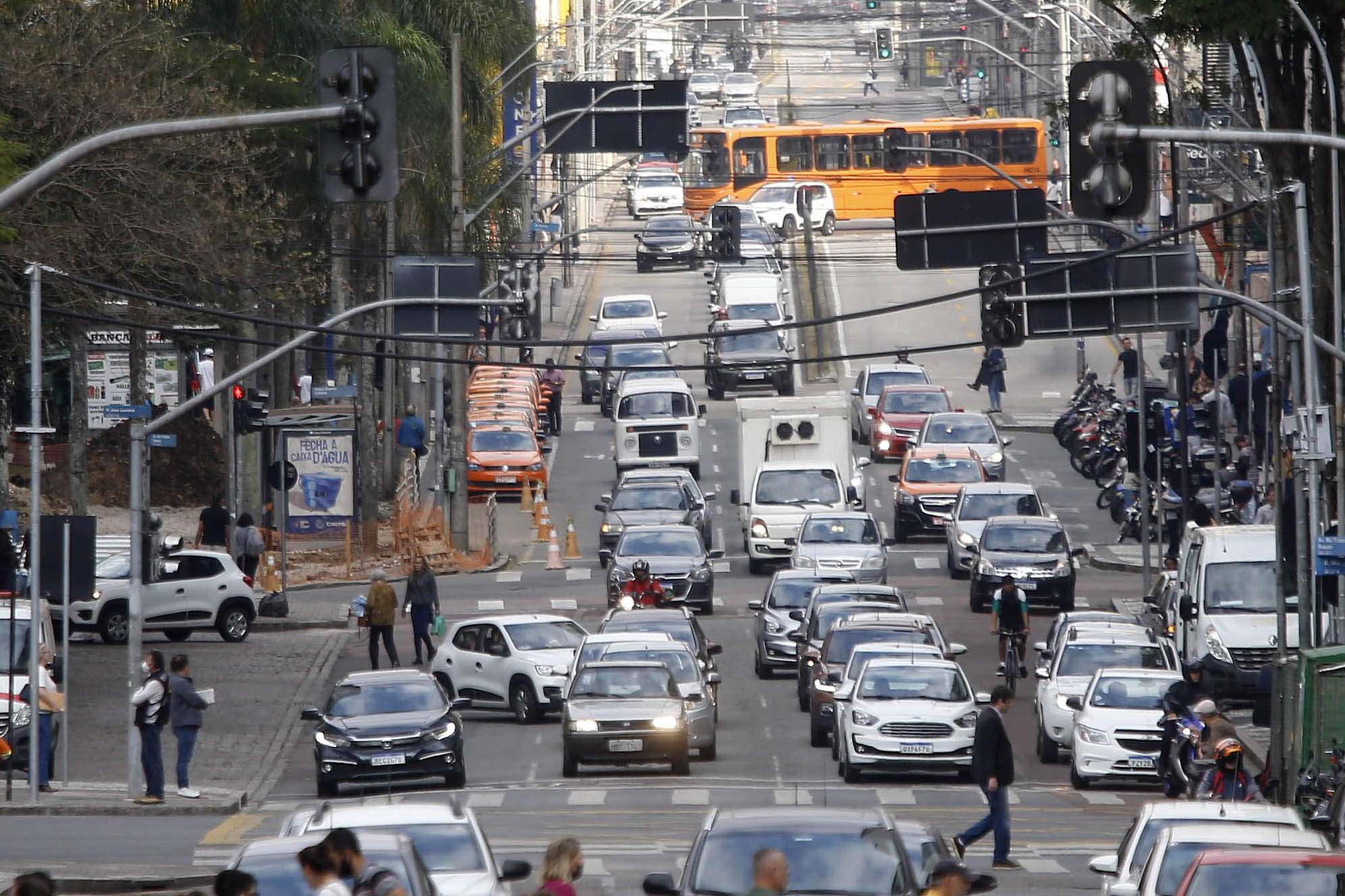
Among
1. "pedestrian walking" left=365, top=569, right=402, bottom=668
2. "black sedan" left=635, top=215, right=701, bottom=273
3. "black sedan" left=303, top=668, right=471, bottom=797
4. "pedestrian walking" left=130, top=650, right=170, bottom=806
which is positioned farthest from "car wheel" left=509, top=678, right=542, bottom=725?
"black sedan" left=635, top=215, right=701, bottom=273

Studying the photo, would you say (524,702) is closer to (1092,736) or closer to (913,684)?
(913,684)

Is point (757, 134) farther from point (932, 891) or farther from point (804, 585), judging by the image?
point (932, 891)

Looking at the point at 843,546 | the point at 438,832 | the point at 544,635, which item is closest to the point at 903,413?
the point at 843,546

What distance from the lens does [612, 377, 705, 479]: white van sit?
172 ft

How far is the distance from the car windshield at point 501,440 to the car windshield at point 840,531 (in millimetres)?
13742

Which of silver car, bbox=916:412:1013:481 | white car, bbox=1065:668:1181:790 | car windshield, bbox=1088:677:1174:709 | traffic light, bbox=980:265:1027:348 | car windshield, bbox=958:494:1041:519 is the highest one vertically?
traffic light, bbox=980:265:1027:348

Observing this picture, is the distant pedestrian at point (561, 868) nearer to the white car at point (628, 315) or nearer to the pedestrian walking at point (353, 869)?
the pedestrian walking at point (353, 869)

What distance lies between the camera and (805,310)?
77562 millimetres

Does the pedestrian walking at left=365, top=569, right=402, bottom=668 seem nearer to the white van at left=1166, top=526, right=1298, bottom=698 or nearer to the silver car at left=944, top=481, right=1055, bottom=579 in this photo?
the white van at left=1166, top=526, right=1298, bottom=698

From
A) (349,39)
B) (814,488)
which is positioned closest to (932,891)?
(814,488)

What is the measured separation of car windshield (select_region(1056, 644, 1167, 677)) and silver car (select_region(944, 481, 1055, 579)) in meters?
12.7

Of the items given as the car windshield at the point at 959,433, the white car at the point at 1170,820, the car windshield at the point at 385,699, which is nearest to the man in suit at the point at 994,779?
the white car at the point at 1170,820

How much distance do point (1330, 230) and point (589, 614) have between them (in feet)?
48.3

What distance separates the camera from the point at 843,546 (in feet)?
130
